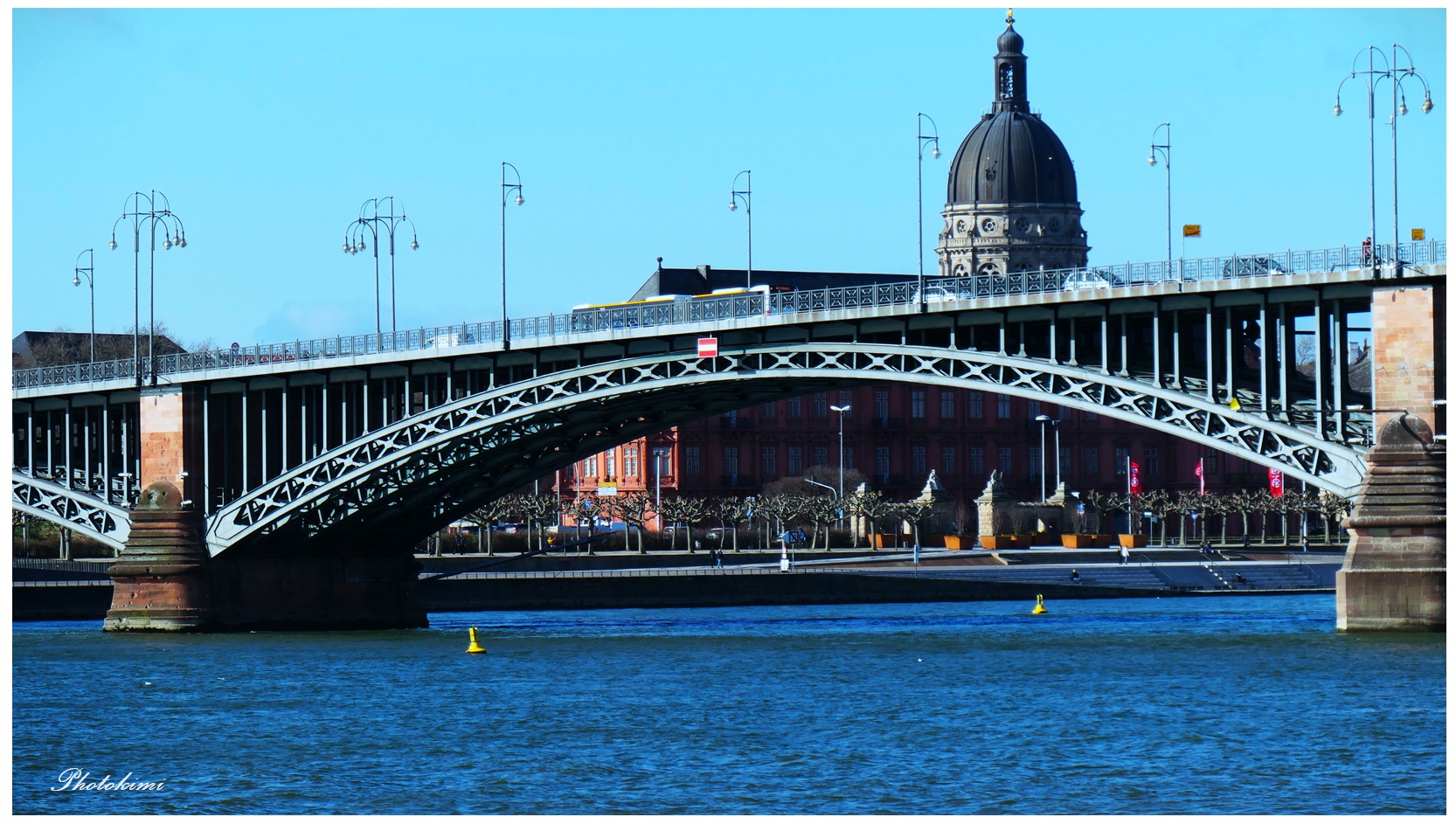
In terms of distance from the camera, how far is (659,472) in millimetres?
145750

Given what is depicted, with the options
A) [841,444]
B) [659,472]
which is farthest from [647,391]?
[841,444]

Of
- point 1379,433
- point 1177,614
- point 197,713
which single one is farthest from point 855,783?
point 1177,614

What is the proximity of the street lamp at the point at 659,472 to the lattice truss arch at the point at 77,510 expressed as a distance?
55662 mm

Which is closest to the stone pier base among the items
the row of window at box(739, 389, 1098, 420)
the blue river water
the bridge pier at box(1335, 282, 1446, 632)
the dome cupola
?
the bridge pier at box(1335, 282, 1446, 632)

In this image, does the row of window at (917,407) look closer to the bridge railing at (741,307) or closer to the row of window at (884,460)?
the row of window at (884,460)

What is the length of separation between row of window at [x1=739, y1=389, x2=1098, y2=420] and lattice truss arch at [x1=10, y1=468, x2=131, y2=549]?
70.9m

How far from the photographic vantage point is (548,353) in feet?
239

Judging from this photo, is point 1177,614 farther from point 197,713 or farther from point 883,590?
point 197,713

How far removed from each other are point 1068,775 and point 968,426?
11938 cm

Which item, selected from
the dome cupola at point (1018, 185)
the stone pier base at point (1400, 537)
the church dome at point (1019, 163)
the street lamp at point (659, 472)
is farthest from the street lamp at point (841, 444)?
the stone pier base at point (1400, 537)

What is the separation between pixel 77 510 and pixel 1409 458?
1732 inches

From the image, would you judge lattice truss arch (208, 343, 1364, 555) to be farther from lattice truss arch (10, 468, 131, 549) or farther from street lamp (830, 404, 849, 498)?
street lamp (830, 404, 849, 498)

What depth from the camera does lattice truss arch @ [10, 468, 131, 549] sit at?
7956cm

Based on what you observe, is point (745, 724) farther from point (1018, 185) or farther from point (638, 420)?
point (1018, 185)
